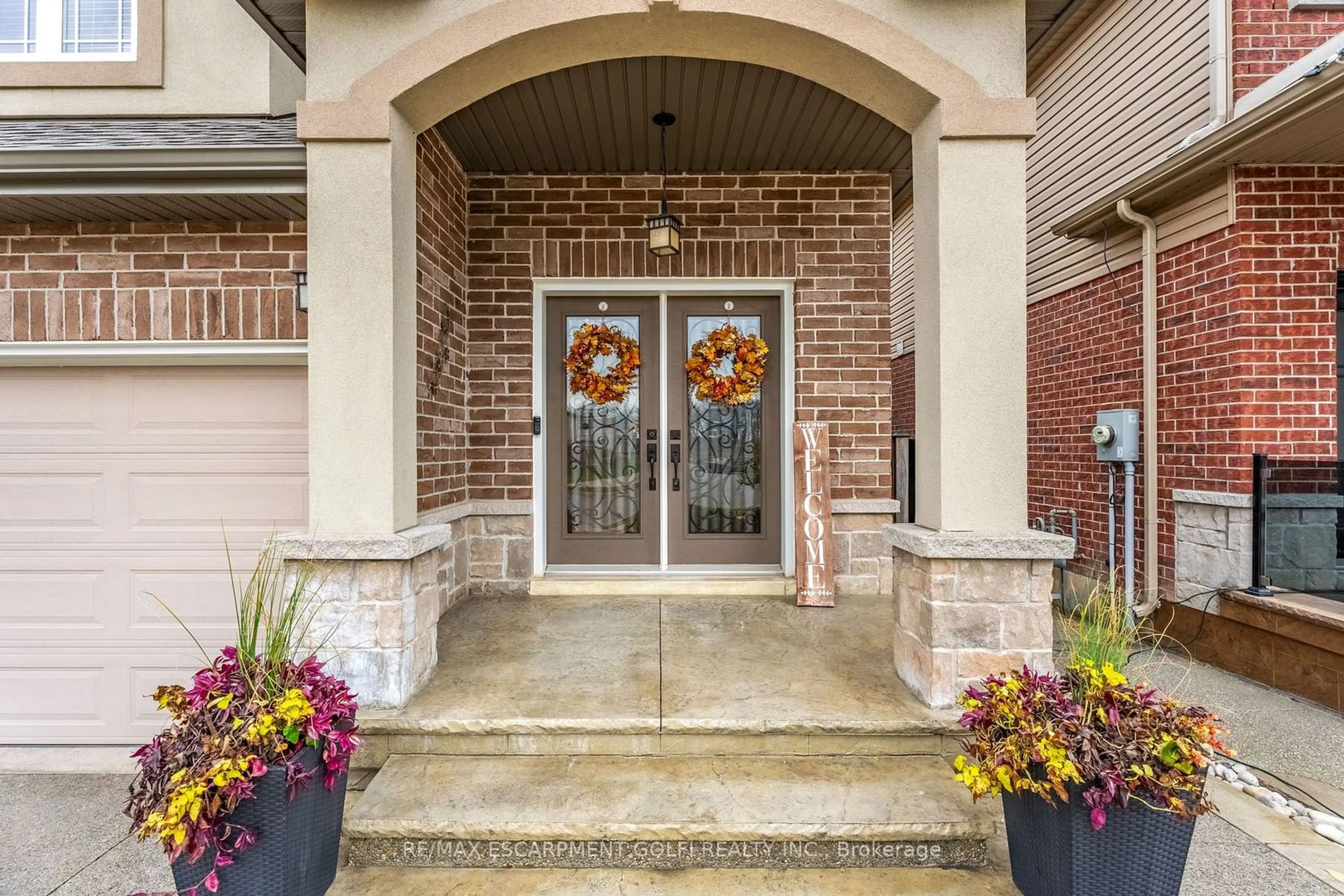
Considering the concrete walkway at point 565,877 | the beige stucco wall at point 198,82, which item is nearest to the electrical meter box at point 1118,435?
the concrete walkway at point 565,877

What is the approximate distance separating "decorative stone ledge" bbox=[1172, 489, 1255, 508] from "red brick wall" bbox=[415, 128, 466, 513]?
457 centimetres

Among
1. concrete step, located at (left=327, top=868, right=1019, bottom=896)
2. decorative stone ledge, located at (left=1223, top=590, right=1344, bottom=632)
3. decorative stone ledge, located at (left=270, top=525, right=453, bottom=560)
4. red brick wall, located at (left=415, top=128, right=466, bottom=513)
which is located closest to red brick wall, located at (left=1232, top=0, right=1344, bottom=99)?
decorative stone ledge, located at (left=1223, top=590, right=1344, bottom=632)

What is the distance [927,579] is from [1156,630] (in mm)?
3017

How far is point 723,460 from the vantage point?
15.1 feet

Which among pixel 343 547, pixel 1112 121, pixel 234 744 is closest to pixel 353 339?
pixel 343 547

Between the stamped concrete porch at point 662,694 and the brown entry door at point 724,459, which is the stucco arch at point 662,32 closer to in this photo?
the brown entry door at point 724,459

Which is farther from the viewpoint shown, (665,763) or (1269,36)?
(1269,36)

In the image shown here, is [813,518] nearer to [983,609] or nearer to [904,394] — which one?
[983,609]

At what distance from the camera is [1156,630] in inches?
177

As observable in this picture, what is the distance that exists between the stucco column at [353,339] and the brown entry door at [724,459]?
2.23 meters

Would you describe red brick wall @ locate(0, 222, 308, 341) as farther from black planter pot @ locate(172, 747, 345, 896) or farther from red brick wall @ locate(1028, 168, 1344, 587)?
red brick wall @ locate(1028, 168, 1344, 587)

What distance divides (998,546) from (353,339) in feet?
8.93

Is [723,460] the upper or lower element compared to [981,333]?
lower

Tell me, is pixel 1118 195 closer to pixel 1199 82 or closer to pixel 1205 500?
pixel 1199 82
